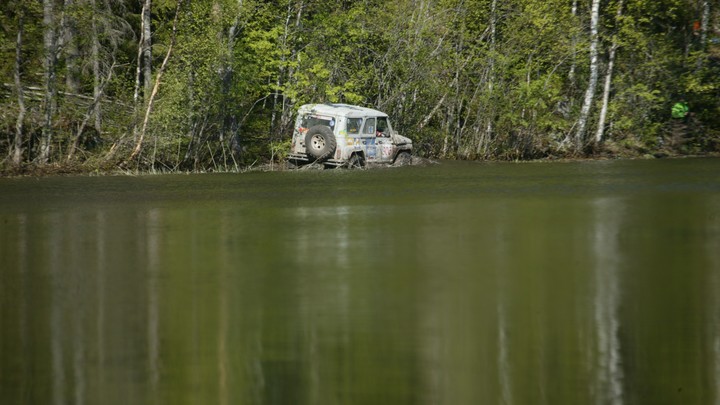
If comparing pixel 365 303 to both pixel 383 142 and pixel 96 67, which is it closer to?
pixel 383 142

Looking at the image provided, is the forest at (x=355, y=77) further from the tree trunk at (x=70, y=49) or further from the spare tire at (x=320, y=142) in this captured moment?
the spare tire at (x=320, y=142)

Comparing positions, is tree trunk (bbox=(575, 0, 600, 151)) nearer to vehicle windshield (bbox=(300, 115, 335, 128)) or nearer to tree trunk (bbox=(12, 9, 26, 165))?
vehicle windshield (bbox=(300, 115, 335, 128))

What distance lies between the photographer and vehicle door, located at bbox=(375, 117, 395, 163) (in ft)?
116

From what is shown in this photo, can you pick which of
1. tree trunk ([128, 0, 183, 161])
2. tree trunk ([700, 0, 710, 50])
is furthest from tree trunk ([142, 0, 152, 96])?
tree trunk ([700, 0, 710, 50])

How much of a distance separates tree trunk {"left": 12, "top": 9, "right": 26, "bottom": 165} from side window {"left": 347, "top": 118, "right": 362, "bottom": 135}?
8516 millimetres

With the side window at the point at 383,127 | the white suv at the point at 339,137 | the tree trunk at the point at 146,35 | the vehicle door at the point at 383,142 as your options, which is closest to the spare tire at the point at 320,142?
the white suv at the point at 339,137

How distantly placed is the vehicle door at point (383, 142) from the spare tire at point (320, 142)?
5.35 feet

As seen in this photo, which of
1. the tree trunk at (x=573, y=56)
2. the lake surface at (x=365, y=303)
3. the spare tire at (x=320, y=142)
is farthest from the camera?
the tree trunk at (x=573, y=56)

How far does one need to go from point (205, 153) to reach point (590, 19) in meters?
14.3

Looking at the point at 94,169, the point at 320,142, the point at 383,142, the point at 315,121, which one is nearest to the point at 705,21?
the point at 383,142

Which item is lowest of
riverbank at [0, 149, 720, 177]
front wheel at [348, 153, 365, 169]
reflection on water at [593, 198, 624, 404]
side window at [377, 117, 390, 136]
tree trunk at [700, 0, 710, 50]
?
riverbank at [0, 149, 720, 177]

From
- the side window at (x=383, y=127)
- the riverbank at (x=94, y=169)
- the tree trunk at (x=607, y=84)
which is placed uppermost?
the tree trunk at (x=607, y=84)

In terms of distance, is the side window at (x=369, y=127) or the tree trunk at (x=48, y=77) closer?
the tree trunk at (x=48, y=77)

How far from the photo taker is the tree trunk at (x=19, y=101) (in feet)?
106
